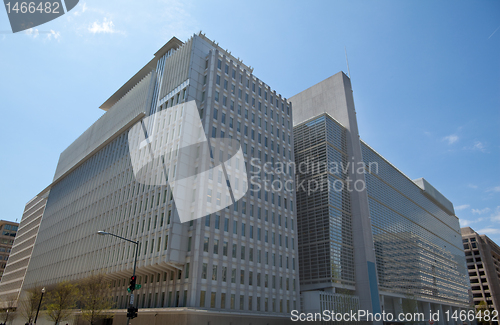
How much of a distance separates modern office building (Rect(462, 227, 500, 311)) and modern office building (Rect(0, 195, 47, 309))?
17135cm

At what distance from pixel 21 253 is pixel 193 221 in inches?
3521

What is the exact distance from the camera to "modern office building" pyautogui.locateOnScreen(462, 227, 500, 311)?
149 metres

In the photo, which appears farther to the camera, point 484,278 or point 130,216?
point 484,278

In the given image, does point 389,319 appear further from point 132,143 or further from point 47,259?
point 47,259

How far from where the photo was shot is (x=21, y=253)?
4166 inches

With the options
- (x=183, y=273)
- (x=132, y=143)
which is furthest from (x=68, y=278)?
(x=183, y=273)

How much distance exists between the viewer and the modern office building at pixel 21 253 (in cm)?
9809

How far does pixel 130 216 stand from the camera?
175ft

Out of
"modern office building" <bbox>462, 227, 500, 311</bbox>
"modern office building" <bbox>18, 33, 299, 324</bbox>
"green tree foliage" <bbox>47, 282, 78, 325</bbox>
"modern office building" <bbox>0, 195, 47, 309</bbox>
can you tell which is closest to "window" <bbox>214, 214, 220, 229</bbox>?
"modern office building" <bbox>18, 33, 299, 324</bbox>

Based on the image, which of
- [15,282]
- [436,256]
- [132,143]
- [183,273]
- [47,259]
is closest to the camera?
[183,273]

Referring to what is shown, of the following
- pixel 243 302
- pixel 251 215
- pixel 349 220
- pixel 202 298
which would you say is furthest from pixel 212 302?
pixel 349 220

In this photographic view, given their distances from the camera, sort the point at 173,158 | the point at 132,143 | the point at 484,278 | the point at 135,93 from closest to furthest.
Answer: the point at 173,158 < the point at 132,143 < the point at 135,93 < the point at 484,278

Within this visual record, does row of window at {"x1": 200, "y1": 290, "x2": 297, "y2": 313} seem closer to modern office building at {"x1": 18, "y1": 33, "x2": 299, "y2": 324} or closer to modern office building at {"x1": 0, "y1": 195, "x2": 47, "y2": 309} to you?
modern office building at {"x1": 18, "y1": 33, "x2": 299, "y2": 324}

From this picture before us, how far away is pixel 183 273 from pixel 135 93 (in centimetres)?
4002
